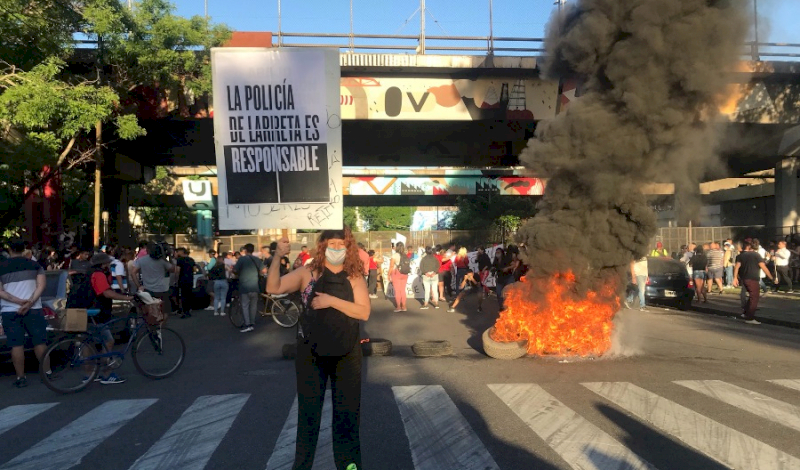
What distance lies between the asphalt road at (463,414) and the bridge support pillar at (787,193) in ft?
66.5

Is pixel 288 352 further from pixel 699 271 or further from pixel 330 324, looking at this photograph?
pixel 699 271

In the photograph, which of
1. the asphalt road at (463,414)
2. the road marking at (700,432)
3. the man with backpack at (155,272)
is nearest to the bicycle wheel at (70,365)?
the asphalt road at (463,414)

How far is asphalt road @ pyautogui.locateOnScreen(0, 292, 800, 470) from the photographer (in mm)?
5207

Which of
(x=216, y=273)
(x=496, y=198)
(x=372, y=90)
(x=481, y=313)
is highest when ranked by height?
(x=372, y=90)

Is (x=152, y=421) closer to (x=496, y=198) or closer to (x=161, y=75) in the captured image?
(x=161, y=75)

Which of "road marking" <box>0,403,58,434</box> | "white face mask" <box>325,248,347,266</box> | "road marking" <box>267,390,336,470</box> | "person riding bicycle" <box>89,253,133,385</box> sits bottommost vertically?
"road marking" <box>0,403,58,434</box>

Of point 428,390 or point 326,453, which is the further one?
point 428,390

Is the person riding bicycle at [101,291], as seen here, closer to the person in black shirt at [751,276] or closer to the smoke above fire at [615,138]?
the smoke above fire at [615,138]

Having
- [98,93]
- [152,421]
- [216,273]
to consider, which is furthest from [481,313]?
[152,421]

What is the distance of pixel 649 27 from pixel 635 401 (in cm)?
578

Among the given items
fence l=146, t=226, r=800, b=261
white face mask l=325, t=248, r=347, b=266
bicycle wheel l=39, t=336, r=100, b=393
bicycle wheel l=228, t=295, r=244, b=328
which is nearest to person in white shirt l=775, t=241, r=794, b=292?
fence l=146, t=226, r=800, b=261

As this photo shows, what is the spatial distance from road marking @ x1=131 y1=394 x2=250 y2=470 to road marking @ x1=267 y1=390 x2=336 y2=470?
1.68 feet

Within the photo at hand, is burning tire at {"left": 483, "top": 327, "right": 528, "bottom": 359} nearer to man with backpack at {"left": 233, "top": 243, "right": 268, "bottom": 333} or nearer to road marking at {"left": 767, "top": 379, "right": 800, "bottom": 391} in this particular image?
road marking at {"left": 767, "top": 379, "right": 800, "bottom": 391}

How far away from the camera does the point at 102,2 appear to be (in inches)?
669
